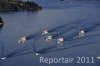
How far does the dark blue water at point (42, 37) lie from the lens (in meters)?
19.1

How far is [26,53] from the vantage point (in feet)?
63.8

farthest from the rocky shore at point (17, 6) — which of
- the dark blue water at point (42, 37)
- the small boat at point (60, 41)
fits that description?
the small boat at point (60, 41)

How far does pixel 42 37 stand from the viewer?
902 inches

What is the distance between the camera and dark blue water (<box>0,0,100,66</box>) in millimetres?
19133

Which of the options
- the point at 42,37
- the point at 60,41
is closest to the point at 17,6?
the point at 42,37

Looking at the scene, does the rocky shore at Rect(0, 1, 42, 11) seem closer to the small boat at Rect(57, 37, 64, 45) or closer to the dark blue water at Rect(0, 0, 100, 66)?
the dark blue water at Rect(0, 0, 100, 66)

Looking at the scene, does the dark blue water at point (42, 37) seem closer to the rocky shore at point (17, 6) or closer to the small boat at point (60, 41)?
the small boat at point (60, 41)

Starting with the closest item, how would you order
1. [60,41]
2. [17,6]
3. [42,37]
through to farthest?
[60,41] < [42,37] < [17,6]

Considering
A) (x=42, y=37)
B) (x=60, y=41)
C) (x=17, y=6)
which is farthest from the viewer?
(x=17, y=6)

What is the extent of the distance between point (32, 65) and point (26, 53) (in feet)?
5.82

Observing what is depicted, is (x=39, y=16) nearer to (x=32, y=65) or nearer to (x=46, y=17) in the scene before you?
(x=46, y=17)

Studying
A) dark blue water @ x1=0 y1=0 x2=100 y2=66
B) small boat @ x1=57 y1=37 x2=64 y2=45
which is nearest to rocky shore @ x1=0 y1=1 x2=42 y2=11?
dark blue water @ x1=0 y1=0 x2=100 y2=66

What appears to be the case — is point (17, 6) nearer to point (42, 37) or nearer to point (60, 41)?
point (42, 37)

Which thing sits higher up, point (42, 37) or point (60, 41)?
point (60, 41)
